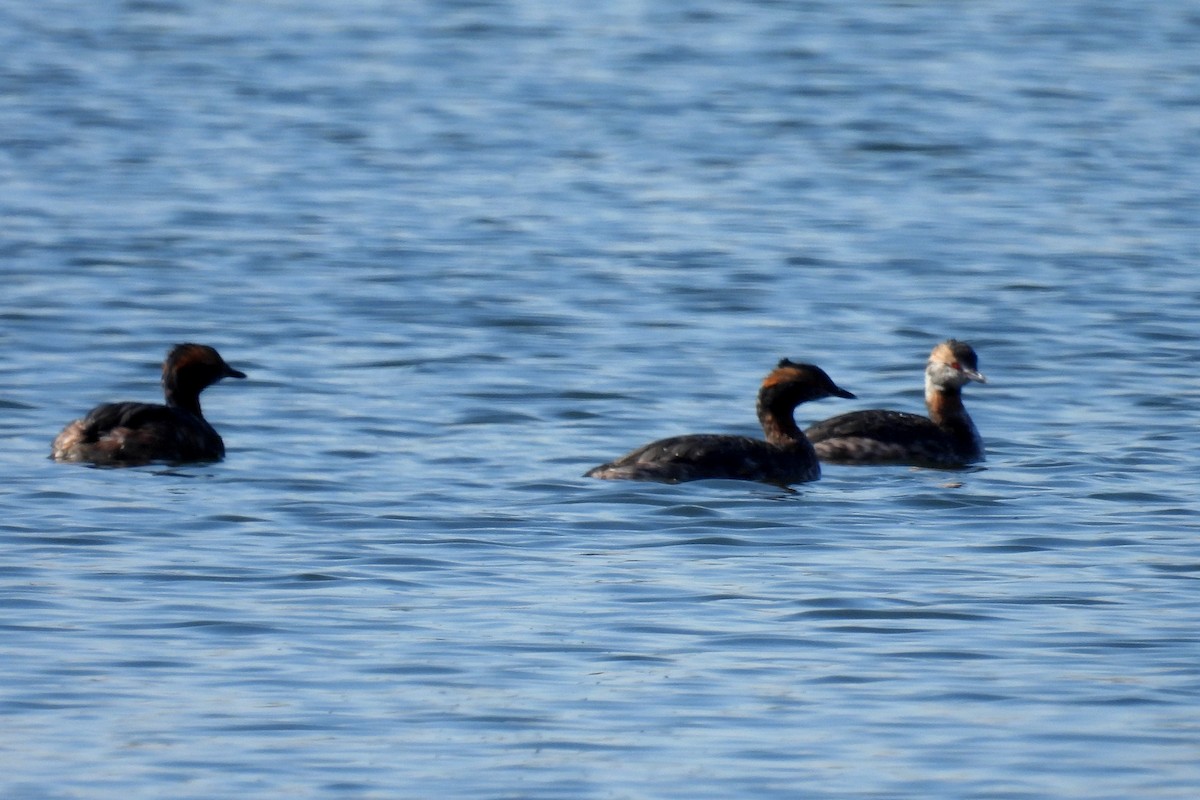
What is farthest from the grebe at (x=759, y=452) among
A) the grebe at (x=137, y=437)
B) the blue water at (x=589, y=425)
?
the grebe at (x=137, y=437)

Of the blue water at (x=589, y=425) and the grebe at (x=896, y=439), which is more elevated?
the blue water at (x=589, y=425)

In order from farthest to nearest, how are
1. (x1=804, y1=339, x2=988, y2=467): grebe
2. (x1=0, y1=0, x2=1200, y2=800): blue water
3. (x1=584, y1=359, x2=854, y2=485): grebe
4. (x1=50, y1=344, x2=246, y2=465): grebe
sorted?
(x1=804, y1=339, x2=988, y2=467): grebe
(x1=50, y1=344, x2=246, y2=465): grebe
(x1=584, y1=359, x2=854, y2=485): grebe
(x1=0, y1=0, x2=1200, y2=800): blue water

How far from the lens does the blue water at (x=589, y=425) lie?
8500mm

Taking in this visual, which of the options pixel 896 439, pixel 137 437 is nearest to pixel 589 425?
pixel 896 439

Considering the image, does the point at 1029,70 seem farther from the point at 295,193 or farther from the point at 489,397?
the point at 489,397

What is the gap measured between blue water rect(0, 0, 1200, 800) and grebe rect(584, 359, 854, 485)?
218 mm

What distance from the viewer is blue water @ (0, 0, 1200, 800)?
8.50m

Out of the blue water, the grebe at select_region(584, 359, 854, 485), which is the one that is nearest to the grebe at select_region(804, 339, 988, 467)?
the blue water

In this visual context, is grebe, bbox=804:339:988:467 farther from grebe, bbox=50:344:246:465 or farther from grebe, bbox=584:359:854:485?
grebe, bbox=50:344:246:465

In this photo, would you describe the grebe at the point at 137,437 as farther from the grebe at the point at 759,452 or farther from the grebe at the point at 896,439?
the grebe at the point at 896,439

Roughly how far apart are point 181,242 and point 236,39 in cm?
1691

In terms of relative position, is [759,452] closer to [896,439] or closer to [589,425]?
[896,439]

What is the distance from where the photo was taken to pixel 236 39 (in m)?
38.3

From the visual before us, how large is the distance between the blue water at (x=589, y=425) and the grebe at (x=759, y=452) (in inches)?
8.6
